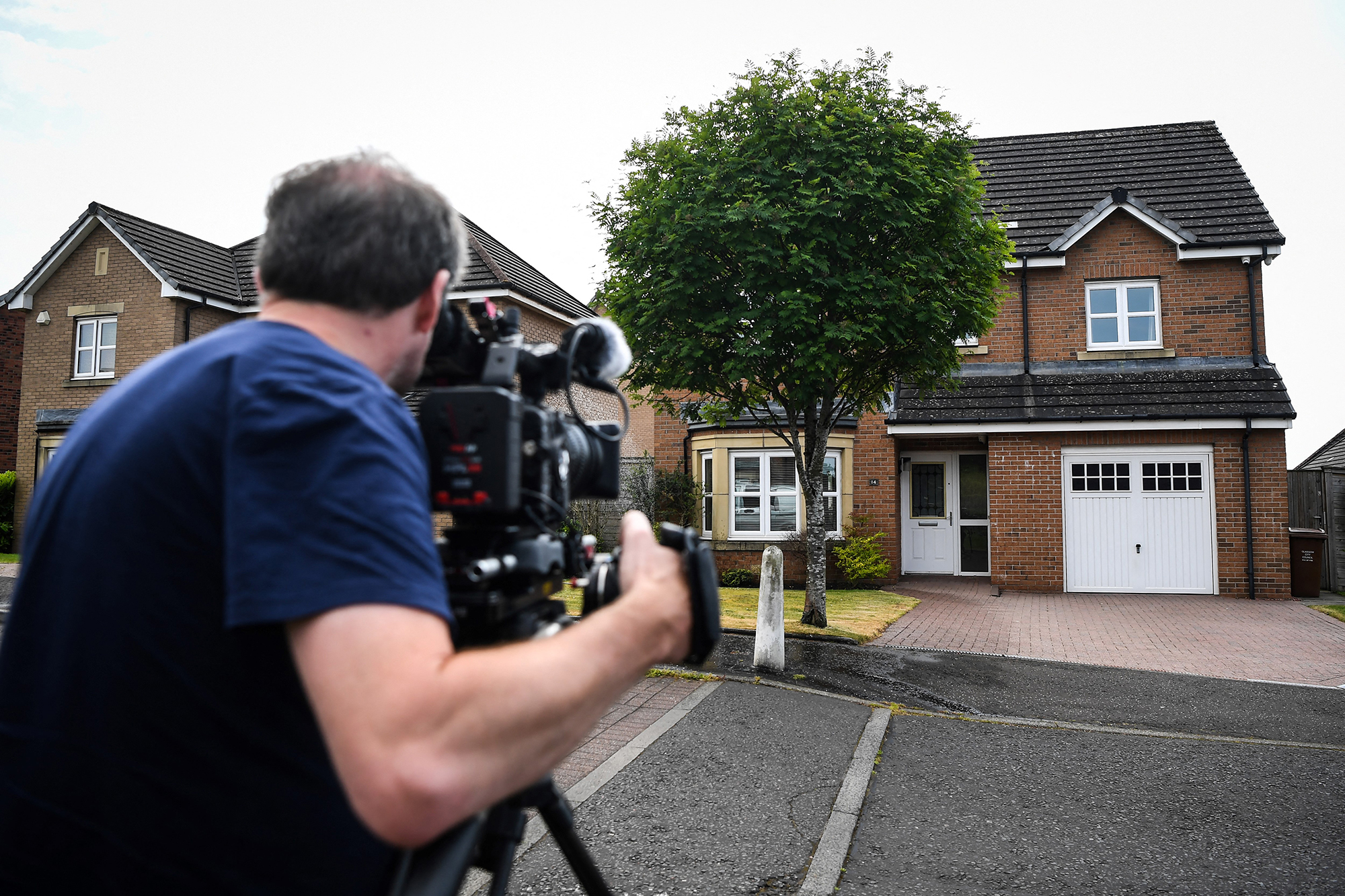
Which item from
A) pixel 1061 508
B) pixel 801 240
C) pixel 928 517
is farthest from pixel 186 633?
pixel 928 517

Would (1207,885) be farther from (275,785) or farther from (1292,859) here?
(275,785)

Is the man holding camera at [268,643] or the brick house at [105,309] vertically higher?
the brick house at [105,309]

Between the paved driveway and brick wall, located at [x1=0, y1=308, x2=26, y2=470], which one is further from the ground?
brick wall, located at [x1=0, y1=308, x2=26, y2=470]

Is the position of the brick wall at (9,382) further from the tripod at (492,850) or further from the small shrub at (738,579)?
the tripod at (492,850)

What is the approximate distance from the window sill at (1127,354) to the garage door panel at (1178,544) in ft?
8.46

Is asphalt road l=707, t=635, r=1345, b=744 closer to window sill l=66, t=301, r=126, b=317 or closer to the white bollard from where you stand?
the white bollard

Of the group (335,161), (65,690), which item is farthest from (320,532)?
(335,161)

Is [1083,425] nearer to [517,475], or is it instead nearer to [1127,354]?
[1127,354]

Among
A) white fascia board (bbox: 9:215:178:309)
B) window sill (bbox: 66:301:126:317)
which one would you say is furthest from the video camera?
window sill (bbox: 66:301:126:317)

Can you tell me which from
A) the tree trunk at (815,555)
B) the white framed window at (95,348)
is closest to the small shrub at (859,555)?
the tree trunk at (815,555)

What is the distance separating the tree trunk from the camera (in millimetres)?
9961

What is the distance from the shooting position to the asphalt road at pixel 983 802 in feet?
11.9

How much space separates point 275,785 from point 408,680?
306mm

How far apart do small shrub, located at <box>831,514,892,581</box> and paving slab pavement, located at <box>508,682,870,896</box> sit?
29.3 ft
